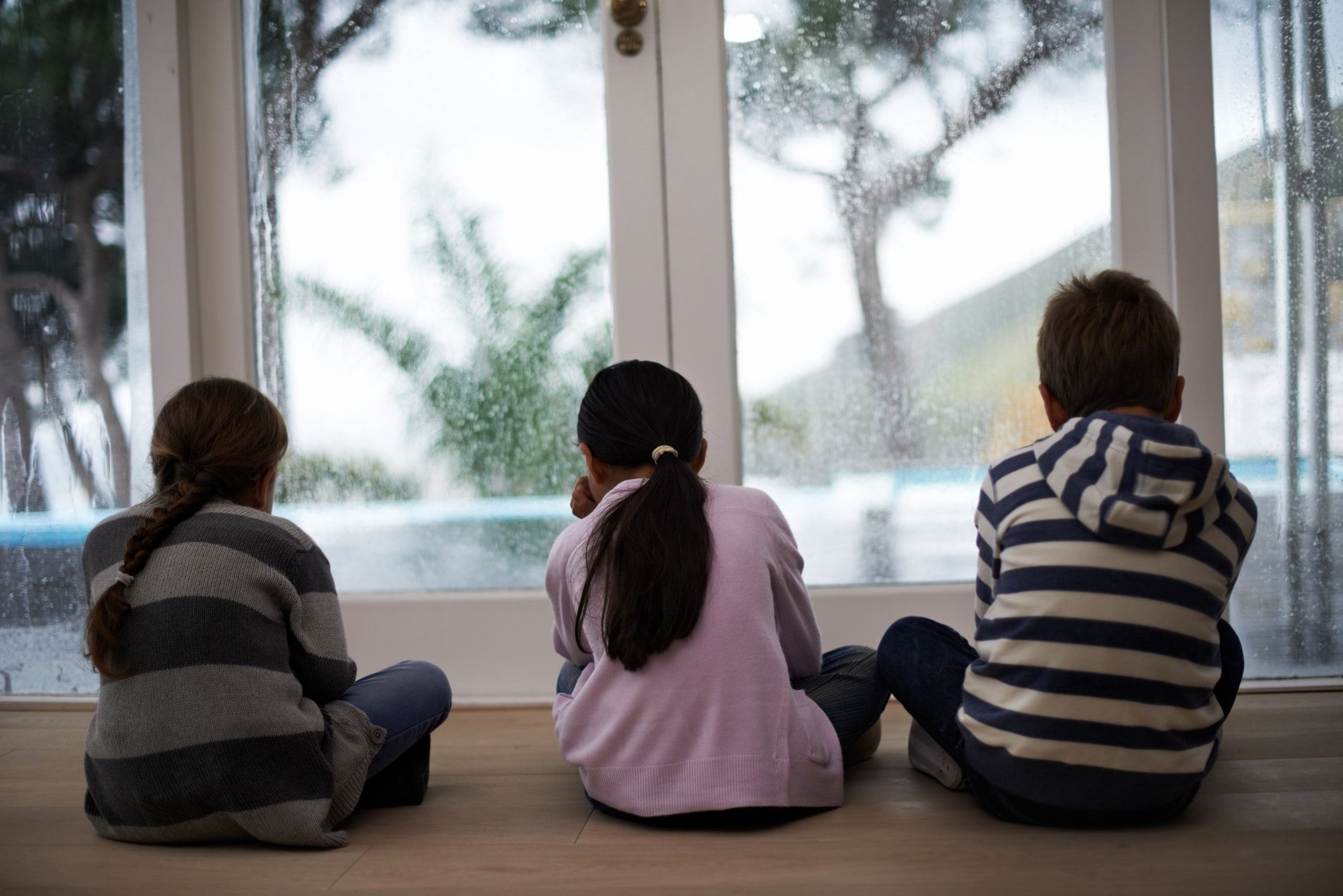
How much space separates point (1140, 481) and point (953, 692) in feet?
1.24

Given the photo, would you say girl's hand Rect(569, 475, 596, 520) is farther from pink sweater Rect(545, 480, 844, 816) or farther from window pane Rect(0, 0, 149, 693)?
window pane Rect(0, 0, 149, 693)

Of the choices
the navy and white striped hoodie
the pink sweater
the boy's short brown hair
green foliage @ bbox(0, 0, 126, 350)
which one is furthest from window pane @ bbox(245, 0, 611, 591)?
the navy and white striped hoodie

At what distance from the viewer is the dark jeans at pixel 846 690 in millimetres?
1536

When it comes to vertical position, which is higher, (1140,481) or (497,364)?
(497,364)

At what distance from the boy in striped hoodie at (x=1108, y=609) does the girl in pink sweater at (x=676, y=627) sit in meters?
0.24

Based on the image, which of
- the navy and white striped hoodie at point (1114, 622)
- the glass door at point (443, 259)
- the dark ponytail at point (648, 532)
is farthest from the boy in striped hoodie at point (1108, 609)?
the glass door at point (443, 259)

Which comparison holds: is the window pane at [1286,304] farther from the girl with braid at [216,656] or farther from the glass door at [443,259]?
the girl with braid at [216,656]

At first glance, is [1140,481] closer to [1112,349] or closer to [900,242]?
[1112,349]

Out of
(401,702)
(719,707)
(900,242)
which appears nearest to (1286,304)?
(900,242)

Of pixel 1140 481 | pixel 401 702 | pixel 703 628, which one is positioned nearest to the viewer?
pixel 1140 481

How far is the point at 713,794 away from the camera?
133cm

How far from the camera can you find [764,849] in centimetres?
131

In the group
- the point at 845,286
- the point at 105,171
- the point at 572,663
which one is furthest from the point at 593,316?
the point at 105,171

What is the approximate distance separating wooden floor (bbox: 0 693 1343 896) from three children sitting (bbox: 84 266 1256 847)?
5 centimetres
